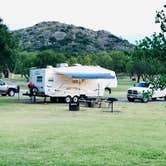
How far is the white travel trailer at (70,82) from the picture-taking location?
3828 centimetres

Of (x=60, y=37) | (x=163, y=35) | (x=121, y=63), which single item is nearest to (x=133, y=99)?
(x=163, y=35)

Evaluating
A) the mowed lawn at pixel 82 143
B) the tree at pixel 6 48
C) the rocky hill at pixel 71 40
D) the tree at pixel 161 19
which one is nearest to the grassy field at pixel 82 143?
the mowed lawn at pixel 82 143

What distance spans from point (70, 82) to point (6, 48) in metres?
5.16

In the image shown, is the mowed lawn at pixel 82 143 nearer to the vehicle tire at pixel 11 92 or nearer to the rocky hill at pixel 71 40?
the vehicle tire at pixel 11 92

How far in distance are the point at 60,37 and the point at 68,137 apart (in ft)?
526

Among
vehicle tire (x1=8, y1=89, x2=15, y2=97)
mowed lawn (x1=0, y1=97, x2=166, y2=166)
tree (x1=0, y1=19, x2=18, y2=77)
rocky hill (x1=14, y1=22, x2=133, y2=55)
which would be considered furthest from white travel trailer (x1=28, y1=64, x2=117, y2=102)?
rocky hill (x1=14, y1=22, x2=133, y2=55)

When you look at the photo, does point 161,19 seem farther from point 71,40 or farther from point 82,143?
point 71,40

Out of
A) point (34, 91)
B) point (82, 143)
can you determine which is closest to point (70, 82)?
point (34, 91)

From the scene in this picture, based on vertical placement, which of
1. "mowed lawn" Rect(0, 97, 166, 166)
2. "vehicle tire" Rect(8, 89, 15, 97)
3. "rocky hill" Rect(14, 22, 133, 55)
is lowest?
"mowed lawn" Rect(0, 97, 166, 166)

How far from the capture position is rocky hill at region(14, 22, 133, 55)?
522 ft

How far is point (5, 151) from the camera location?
13.4 metres

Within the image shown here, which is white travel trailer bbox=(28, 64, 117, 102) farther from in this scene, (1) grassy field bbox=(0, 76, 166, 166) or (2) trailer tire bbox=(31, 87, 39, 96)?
(1) grassy field bbox=(0, 76, 166, 166)

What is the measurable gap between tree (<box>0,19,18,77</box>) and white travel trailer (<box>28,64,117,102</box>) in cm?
224

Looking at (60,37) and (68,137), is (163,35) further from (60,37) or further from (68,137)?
(60,37)
